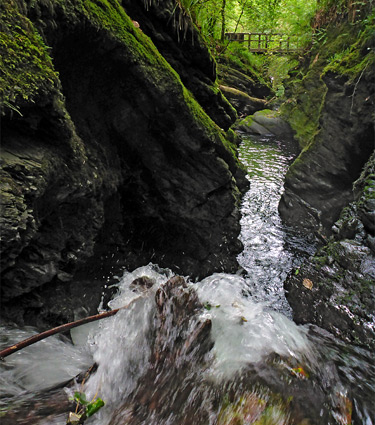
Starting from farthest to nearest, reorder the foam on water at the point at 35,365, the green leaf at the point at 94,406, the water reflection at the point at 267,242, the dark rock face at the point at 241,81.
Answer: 1. the dark rock face at the point at 241,81
2. the water reflection at the point at 267,242
3. the foam on water at the point at 35,365
4. the green leaf at the point at 94,406

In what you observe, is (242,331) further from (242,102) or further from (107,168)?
(242,102)

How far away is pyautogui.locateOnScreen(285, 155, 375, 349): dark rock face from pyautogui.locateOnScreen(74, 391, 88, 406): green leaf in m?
3.19

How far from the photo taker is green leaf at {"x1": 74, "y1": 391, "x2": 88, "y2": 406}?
210cm

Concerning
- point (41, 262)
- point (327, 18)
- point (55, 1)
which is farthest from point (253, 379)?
point (327, 18)

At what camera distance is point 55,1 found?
282 centimetres

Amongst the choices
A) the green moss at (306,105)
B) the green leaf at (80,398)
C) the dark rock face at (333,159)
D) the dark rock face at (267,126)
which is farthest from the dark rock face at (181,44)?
the dark rock face at (267,126)

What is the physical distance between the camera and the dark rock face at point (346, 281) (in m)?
3.74

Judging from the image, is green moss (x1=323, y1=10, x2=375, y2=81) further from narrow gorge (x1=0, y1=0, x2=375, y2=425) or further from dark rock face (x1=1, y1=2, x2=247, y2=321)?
dark rock face (x1=1, y1=2, x2=247, y2=321)

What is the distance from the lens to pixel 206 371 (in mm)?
2516

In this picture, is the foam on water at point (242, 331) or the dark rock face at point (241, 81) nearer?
the foam on water at point (242, 331)

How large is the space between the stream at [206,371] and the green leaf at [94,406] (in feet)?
0.19

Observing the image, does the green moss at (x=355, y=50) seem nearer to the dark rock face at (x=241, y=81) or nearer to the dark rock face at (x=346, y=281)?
the dark rock face at (x=346, y=281)

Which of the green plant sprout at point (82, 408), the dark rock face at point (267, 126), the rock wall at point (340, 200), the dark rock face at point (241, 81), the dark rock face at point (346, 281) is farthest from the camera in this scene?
the dark rock face at point (241, 81)

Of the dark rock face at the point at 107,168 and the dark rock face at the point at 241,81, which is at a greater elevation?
the dark rock face at the point at 241,81
